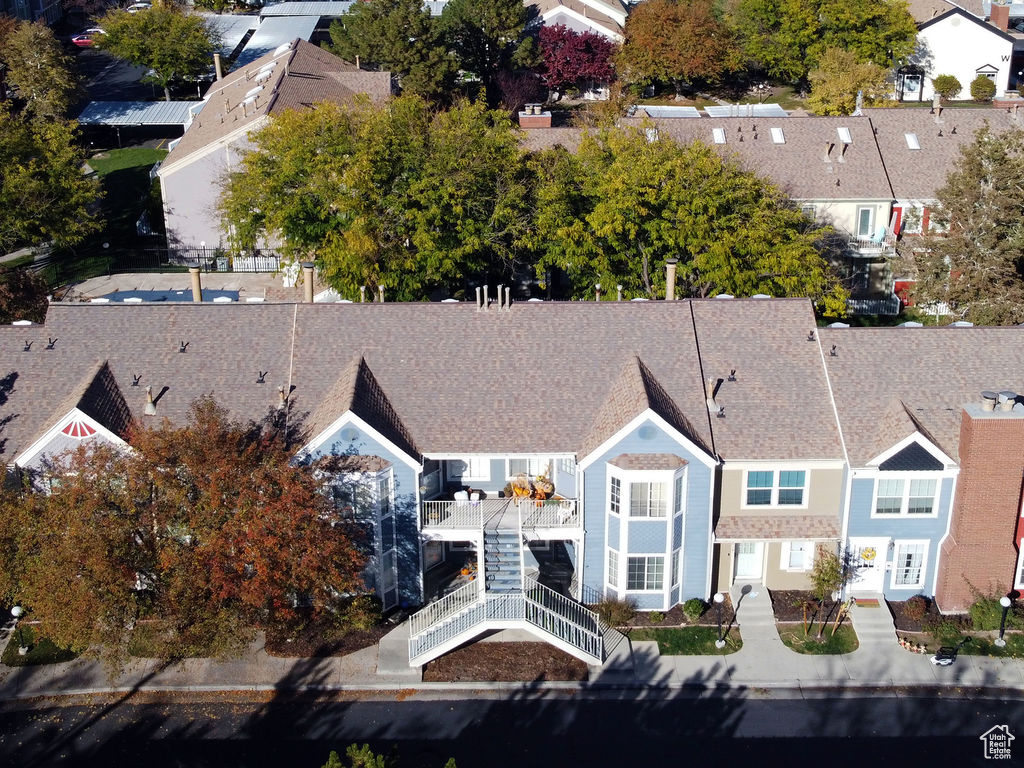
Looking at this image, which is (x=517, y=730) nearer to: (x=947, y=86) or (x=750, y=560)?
(x=750, y=560)

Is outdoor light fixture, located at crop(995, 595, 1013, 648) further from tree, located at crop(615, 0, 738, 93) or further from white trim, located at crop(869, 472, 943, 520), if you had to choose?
tree, located at crop(615, 0, 738, 93)

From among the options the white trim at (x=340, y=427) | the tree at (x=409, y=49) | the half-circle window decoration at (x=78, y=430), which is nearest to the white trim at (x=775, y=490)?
the white trim at (x=340, y=427)

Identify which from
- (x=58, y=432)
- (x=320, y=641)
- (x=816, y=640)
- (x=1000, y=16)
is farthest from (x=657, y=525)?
(x=1000, y=16)

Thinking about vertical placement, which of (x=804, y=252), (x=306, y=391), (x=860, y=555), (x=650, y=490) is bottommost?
(x=860, y=555)

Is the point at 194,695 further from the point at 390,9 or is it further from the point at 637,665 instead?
the point at 390,9

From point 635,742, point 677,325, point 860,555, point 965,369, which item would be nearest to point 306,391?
point 677,325

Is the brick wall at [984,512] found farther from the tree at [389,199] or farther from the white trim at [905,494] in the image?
the tree at [389,199]
